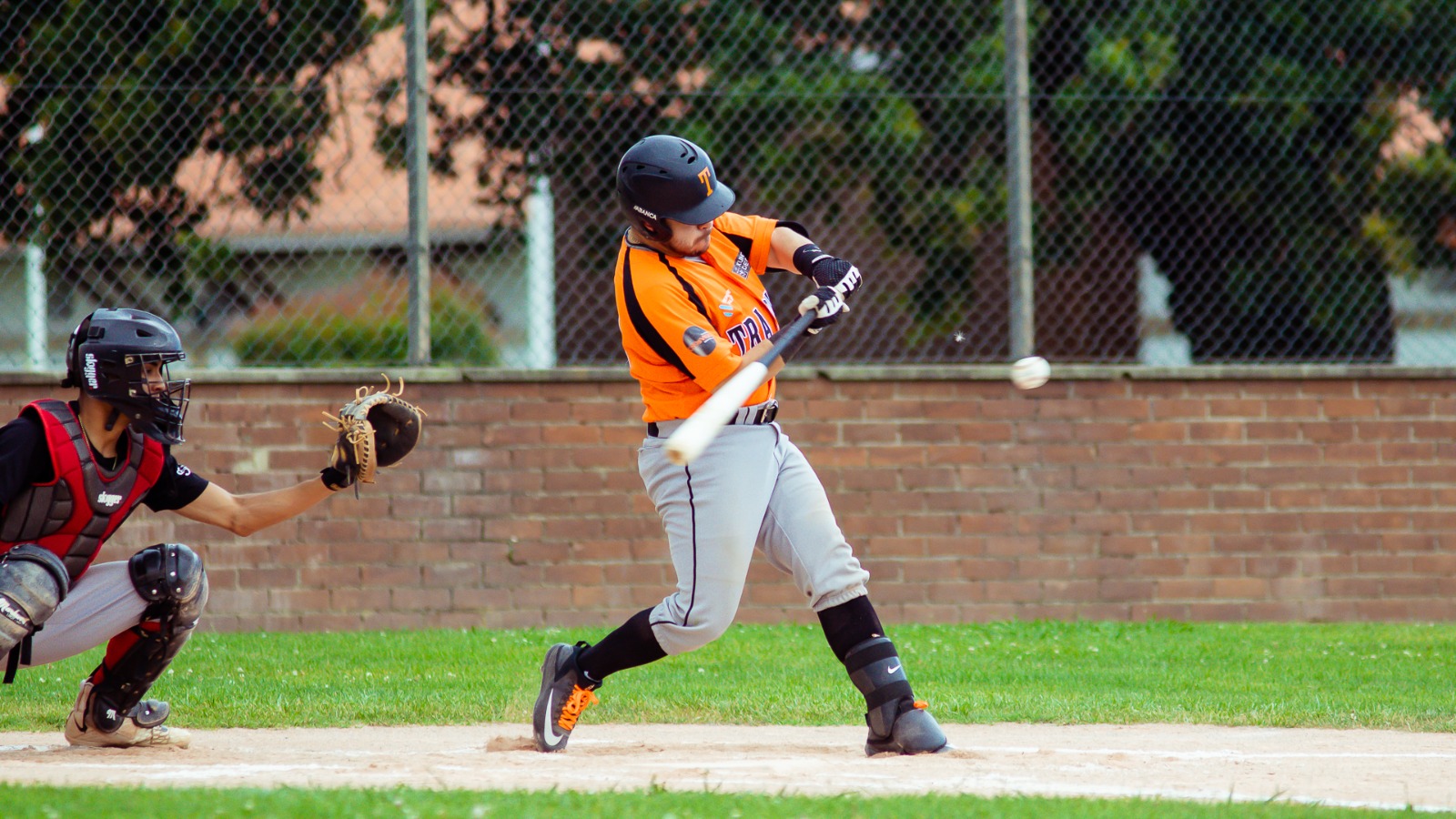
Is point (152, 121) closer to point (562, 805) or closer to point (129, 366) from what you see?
point (129, 366)

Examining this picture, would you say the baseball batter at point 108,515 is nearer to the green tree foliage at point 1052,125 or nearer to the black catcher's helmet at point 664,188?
the black catcher's helmet at point 664,188

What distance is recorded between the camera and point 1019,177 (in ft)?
28.1

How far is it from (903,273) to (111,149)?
15.2ft

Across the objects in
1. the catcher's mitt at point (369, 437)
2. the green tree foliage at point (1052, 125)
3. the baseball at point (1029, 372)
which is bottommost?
the catcher's mitt at point (369, 437)

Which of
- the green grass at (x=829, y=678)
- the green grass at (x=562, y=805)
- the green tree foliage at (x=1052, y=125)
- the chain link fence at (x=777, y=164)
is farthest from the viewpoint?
the green tree foliage at (x=1052, y=125)

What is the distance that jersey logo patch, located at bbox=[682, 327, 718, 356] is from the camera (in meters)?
4.33

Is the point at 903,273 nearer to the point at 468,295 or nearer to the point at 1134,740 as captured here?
the point at 468,295

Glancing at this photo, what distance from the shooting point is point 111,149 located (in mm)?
8016

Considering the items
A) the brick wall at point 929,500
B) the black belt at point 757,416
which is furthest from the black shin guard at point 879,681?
the brick wall at point 929,500

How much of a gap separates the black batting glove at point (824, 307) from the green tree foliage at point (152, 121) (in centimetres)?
466

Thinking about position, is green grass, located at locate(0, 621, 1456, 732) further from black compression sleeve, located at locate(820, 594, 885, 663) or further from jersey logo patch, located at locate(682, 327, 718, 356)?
jersey logo patch, located at locate(682, 327, 718, 356)

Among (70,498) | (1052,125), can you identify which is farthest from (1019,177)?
(70,498)

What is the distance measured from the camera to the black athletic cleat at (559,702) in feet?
15.1

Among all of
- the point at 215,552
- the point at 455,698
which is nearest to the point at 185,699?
the point at 455,698
